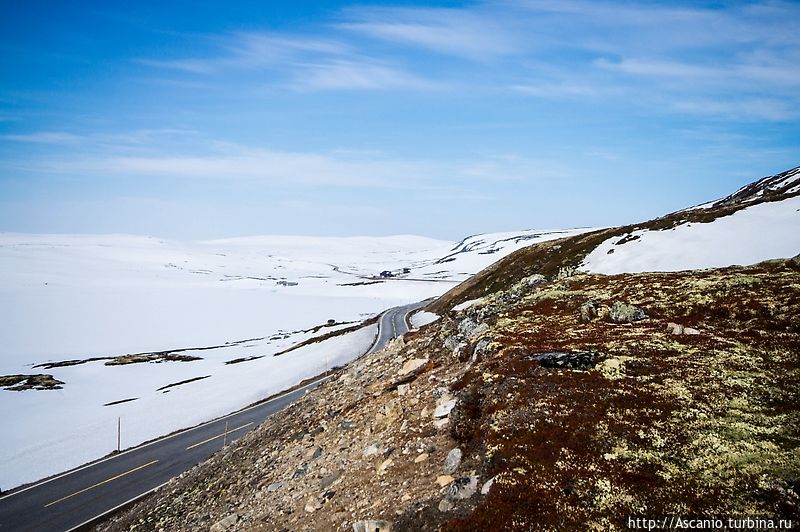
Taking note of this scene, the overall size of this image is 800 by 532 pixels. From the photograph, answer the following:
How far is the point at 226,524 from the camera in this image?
16234 millimetres

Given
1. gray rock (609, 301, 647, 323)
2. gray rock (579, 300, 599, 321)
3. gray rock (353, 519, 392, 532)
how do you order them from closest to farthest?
gray rock (353, 519, 392, 532) → gray rock (609, 301, 647, 323) → gray rock (579, 300, 599, 321)

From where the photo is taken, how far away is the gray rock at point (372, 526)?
11734 mm

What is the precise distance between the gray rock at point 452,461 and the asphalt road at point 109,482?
25.9 m

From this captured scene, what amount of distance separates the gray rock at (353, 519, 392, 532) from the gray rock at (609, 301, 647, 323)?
1852cm

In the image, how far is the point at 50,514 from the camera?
28203mm

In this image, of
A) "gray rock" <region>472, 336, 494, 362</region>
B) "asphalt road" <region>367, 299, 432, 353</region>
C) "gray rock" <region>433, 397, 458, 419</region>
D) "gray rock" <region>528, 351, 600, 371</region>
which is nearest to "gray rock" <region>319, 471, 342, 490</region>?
"gray rock" <region>433, 397, 458, 419</region>

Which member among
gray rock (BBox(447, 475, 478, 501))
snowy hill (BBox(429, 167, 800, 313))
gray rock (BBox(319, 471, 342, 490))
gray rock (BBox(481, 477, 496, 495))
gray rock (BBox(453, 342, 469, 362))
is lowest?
gray rock (BBox(319, 471, 342, 490))

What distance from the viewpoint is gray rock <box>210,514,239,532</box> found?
631 inches

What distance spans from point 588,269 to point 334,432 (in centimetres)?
5048

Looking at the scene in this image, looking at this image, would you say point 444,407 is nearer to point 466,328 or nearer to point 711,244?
point 466,328

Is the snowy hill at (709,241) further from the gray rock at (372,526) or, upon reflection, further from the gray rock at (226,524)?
the gray rock at (226,524)

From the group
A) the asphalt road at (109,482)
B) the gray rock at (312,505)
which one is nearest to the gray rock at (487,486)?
the gray rock at (312,505)

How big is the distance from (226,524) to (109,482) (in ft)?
73.4

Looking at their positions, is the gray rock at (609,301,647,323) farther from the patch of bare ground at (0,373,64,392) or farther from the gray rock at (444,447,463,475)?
the patch of bare ground at (0,373,64,392)
